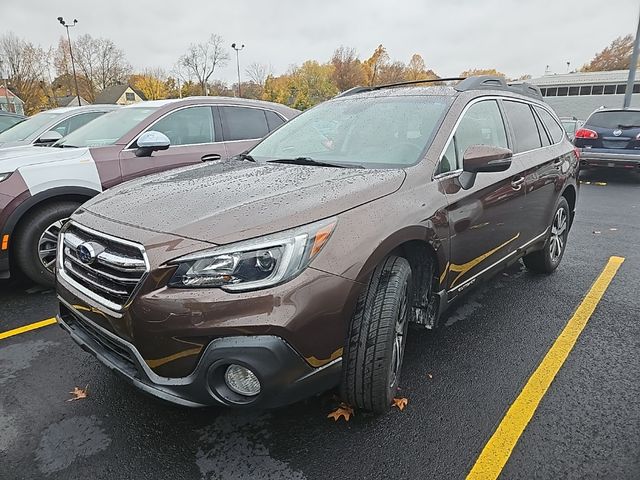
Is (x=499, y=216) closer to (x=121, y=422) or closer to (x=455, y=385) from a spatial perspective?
(x=455, y=385)

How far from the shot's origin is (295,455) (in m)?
2.12

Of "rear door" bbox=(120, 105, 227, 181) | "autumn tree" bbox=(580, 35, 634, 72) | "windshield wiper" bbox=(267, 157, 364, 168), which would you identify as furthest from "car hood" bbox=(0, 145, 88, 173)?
"autumn tree" bbox=(580, 35, 634, 72)

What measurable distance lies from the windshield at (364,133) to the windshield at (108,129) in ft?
6.28

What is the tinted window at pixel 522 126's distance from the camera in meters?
3.60

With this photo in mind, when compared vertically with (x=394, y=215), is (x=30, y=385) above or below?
below

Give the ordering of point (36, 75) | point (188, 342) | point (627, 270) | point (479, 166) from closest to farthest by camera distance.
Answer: point (188, 342)
point (479, 166)
point (627, 270)
point (36, 75)

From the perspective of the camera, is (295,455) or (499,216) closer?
(295,455)

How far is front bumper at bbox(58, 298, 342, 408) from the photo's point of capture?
1.78 metres

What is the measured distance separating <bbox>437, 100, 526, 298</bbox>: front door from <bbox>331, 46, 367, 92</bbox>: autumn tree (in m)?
73.2

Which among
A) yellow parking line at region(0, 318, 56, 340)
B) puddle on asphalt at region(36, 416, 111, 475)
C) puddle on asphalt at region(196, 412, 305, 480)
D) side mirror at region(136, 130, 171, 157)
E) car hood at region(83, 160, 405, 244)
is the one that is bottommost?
yellow parking line at region(0, 318, 56, 340)

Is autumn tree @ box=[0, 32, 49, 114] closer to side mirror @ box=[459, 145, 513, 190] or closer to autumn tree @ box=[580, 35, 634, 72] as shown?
side mirror @ box=[459, 145, 513, 190]

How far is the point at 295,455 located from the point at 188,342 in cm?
78

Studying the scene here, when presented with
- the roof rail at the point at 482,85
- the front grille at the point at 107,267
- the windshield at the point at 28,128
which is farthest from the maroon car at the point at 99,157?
the windshield at the point at 28,128

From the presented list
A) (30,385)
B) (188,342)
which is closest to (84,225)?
(188,342)
